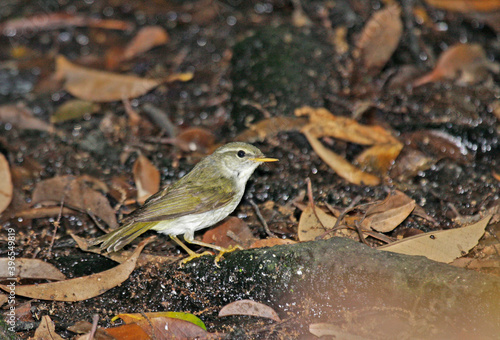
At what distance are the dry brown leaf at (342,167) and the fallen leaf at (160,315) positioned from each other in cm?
250

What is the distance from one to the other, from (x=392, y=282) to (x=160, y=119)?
4.25m

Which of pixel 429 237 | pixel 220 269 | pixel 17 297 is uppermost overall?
pixel 429 237

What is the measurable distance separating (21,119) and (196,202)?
11.3 feet

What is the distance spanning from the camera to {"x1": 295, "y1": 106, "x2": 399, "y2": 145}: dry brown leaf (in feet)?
20.8

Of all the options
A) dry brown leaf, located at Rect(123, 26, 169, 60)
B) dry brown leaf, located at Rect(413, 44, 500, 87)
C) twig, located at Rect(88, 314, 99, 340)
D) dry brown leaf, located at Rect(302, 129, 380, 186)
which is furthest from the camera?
dry brown leaf, located at Rect(123, 26, 169, 60)

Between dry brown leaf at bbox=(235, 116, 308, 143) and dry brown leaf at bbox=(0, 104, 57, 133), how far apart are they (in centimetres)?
248

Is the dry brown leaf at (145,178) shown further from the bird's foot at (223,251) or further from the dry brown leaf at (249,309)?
the dry brown leaf at (249,309)

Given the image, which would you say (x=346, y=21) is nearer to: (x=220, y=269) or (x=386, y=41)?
(x=386, y=41)

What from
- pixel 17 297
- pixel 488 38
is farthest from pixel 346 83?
pixel 17 297

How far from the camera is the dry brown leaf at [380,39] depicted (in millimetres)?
7629

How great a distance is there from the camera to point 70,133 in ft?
23.5

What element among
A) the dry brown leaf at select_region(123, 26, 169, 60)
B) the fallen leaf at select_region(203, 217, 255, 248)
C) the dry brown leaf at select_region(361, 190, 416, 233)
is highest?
the dry brown leaf at select_region(361, 190, 416, 233)

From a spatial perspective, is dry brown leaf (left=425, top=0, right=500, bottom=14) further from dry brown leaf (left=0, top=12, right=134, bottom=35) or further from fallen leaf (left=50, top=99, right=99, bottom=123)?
fallen leaf (left=50, top=99, right=99, bottom=123)

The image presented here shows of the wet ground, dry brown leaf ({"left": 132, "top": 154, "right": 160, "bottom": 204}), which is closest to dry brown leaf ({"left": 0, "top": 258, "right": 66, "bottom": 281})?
the wet ground
